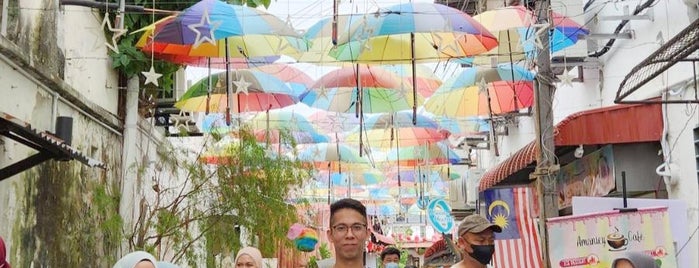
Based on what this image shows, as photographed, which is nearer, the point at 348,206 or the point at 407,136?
the point at 348,206

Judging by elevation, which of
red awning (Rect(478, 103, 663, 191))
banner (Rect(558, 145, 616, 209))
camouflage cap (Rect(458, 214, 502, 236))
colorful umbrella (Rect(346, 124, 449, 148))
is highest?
colorful umbrella (Rect(346, 124, 449, 148))

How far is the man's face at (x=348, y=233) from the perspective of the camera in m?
4.29

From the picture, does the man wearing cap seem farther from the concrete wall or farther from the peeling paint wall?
the peeling paint wall

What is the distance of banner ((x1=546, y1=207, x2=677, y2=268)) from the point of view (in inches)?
280

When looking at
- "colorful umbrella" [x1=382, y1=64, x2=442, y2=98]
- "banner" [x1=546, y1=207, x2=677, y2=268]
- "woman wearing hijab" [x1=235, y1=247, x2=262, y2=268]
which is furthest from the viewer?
"colorful umbrella" [x1=382, y1=64, x2=442, y2=98]

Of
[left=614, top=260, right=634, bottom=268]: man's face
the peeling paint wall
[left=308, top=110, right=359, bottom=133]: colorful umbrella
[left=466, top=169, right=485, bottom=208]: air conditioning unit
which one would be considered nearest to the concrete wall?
[left=614, top=260, right=634, bottom=268]: man's face

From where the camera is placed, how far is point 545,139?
862 cm

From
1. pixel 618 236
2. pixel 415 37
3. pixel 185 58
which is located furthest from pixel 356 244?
pixel 185 58

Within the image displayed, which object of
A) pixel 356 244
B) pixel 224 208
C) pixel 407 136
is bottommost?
pixel 356 244

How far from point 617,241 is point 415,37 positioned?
545 cm

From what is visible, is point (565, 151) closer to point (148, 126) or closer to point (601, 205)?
point (601, 205)

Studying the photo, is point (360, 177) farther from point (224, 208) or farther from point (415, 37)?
point (415, 37)

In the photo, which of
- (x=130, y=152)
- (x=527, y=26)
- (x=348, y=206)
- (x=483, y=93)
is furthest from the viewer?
(x=483, y=93)

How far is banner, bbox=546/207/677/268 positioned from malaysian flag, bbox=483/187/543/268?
42.3 inches
